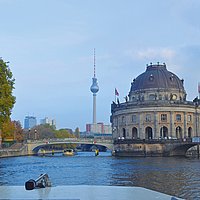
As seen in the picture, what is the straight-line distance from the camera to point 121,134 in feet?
301

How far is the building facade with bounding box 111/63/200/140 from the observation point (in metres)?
83.6

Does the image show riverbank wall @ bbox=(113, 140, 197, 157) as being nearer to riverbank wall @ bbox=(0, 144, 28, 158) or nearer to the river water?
riverbank wall @ bbox=(0, 144, 28, 158)

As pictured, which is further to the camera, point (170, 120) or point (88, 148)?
point (88, 148)

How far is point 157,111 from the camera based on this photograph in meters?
83.1

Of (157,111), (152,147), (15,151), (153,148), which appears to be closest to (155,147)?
(153,148)

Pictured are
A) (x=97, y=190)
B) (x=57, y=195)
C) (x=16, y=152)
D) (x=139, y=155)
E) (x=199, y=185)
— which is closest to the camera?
(x=57, y=195)

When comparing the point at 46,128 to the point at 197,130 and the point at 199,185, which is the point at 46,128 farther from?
the point at 199,185

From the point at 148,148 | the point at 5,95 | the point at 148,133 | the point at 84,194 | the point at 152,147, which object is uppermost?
the point at 5,95

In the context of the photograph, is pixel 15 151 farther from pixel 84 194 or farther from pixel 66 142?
pixel 84 194

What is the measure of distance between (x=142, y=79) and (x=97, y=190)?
89.6m

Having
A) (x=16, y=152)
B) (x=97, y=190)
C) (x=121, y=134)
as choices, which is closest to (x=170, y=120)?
(x=121, y=134)

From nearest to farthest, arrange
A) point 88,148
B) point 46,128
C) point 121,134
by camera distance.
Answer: point 121,134 < point 46,128 < point 88,148

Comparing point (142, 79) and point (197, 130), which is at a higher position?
point (142, 79)

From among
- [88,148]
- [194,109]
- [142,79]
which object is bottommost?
[88,148]
